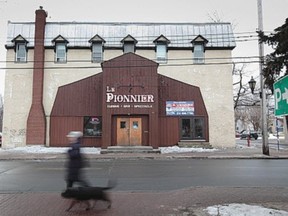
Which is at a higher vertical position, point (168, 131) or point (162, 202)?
point (168, 131)

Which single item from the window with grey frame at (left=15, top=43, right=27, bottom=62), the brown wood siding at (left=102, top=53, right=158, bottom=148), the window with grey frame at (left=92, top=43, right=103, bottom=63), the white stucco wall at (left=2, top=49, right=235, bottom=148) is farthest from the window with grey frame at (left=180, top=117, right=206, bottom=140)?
the window with grey frame at (left=15, top=43, right=27, bottom=62)

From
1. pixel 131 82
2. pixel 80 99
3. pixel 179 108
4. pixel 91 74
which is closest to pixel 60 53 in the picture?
pixel 91 74

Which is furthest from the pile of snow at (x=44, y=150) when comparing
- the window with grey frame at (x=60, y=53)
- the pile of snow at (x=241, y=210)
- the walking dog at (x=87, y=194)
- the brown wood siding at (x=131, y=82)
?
the pile of snow at (x=241, y=210)

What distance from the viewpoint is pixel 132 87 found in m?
26.8

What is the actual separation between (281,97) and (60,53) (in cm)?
2817

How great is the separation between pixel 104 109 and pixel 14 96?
9.18 meters

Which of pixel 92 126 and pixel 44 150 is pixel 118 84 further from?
pixel 44 150

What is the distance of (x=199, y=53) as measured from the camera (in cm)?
3119

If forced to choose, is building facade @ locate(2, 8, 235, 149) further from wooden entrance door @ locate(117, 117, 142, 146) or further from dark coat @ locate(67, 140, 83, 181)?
dark coat @ locate(67, 140, 83, 181)

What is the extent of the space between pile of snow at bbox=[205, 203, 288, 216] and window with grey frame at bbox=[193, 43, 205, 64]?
80.7 feet

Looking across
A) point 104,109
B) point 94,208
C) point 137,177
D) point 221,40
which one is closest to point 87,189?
point 94,208

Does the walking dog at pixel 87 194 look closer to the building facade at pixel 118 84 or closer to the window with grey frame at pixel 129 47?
the building facade at pixel 118 84

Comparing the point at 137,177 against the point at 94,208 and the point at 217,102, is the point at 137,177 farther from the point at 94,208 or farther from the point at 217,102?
the point at 217,102

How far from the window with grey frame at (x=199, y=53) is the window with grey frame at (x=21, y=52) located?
621 inches
